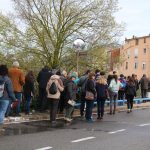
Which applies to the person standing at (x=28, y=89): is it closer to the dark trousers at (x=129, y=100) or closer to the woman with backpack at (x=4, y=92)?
the woman with backpack at (x=4, y=92)

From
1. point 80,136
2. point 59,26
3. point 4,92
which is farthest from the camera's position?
point 59,26

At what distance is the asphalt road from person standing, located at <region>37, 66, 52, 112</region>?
1.65 m

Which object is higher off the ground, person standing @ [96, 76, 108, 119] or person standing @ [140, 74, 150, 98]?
person standing @ [140, 74, 150, 98]

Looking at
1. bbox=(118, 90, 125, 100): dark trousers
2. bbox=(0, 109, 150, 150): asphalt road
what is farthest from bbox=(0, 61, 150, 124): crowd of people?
bbox=(118, 90, 125, 100): dark trousers

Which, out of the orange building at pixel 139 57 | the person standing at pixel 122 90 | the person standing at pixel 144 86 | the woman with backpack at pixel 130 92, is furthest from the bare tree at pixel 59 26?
the orange building at pixel 139 57

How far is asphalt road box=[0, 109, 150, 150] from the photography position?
10.6 m

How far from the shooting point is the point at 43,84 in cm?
1689

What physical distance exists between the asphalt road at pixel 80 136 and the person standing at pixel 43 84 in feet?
5.43

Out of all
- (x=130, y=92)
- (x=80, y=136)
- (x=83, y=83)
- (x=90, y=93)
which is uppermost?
(x=83, y=83)

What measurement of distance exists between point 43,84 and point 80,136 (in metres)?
5.00

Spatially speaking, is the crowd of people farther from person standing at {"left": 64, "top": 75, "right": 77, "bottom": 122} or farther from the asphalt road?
the asphalt road

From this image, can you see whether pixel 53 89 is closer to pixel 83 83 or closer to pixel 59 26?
pixel 83 83

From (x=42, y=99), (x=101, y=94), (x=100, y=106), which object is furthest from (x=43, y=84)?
(x=100, y=106)

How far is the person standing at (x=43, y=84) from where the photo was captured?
16.9 meters
